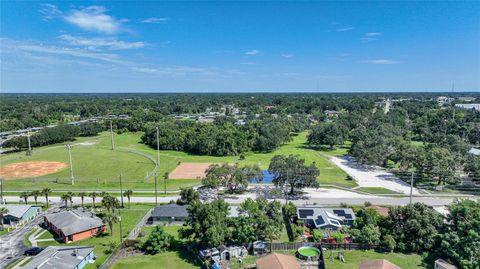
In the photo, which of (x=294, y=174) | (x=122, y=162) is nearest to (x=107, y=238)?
(x=294, y=174)

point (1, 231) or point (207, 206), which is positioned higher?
point (207, 206)

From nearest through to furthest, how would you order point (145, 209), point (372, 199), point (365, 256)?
point (365, 256), point (145, 209), point (372, 199)

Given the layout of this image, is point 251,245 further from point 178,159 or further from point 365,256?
point 178,159

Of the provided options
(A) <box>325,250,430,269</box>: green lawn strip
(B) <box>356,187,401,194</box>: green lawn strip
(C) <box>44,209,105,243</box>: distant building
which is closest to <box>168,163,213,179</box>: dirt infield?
(C) <box>44,209,105,243</box>: distant building

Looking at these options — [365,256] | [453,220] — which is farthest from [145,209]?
[453,220]

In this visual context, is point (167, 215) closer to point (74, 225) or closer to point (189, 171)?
point (74, 225)

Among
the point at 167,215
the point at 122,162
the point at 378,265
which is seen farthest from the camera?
the point at 122,162

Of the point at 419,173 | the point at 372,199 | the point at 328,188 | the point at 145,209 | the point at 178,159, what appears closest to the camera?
the point at 145,209

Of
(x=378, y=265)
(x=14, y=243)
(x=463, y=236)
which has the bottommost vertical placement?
(x=14, y=243)
